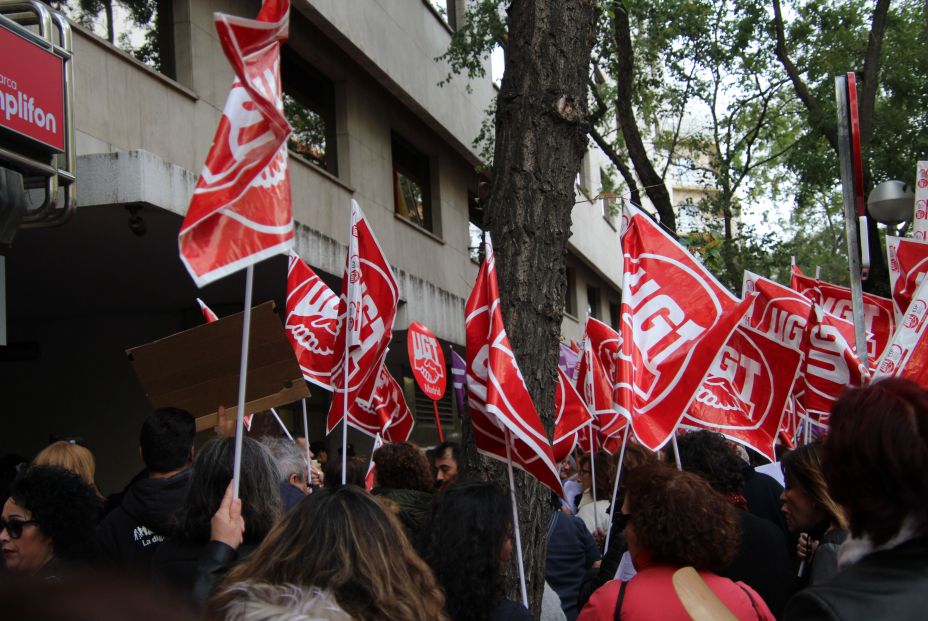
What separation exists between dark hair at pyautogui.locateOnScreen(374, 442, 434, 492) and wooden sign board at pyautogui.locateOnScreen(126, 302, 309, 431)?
0.92 metres

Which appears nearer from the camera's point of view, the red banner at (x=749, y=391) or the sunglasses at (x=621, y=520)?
the sunglasses at (x=621, y=520)

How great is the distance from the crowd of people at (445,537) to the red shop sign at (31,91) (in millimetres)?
2048

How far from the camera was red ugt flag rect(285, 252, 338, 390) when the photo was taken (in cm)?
766

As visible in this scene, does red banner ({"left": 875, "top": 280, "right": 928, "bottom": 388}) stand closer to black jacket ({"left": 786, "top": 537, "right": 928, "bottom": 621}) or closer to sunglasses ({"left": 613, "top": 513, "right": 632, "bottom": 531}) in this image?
sunglasses ({"left": 613, "top": 513, "right": 632, "bottom": 531})

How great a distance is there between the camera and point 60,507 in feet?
14.5

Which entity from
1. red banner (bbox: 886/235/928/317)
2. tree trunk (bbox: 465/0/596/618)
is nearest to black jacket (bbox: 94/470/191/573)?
tree trunk (bbox: 465/0/596/618)

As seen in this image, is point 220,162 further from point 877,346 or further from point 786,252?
point 786,252

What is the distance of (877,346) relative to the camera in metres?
9.48

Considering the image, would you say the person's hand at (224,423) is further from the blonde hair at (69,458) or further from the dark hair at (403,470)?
Answer: the dark hair at (403,470)

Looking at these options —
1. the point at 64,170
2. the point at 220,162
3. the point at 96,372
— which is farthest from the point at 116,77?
the point at 220,162

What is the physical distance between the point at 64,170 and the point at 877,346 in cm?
697

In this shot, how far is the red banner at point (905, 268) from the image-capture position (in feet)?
24.4

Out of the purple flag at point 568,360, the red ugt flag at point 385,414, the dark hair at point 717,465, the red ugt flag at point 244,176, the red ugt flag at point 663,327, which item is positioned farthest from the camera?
the purple flag at point 568,360

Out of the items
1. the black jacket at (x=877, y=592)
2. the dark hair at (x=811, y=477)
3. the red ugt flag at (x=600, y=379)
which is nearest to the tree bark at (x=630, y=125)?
the red ugt flag at (x=600, y=379)
